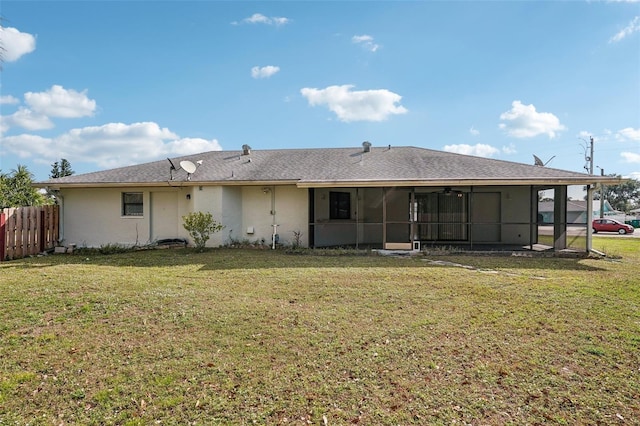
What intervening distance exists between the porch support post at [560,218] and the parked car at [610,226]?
20.5 metres

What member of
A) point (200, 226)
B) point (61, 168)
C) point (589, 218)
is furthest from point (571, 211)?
point (61, 168)

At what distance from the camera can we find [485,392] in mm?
3270

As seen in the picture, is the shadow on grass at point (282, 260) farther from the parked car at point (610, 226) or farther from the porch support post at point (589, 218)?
the parked car at point (610, 226)

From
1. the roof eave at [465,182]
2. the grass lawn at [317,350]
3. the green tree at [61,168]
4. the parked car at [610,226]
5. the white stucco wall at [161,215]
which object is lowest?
the grass lawn at [317,350]

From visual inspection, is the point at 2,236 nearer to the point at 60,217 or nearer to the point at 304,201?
the point at 60,217

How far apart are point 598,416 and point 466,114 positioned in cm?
1604

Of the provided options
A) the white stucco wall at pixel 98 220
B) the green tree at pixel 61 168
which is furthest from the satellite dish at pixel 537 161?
the green tree at pixel 61 168

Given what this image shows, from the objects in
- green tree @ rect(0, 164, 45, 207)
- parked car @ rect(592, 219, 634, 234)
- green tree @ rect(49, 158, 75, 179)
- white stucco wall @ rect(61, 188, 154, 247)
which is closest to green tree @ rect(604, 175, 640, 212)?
parked car @ rect(592, 219, 634, 234)

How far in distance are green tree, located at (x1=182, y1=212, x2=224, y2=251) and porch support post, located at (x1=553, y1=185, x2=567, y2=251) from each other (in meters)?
11.6

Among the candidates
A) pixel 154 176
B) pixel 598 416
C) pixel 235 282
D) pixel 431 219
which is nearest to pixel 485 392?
pixel 598 416

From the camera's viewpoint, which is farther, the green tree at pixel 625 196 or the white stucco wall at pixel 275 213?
the green tree at pixel 625 196

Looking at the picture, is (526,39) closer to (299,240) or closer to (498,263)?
(498,263)

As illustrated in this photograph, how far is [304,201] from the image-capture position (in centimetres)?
1345

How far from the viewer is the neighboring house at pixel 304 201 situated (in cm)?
1270
